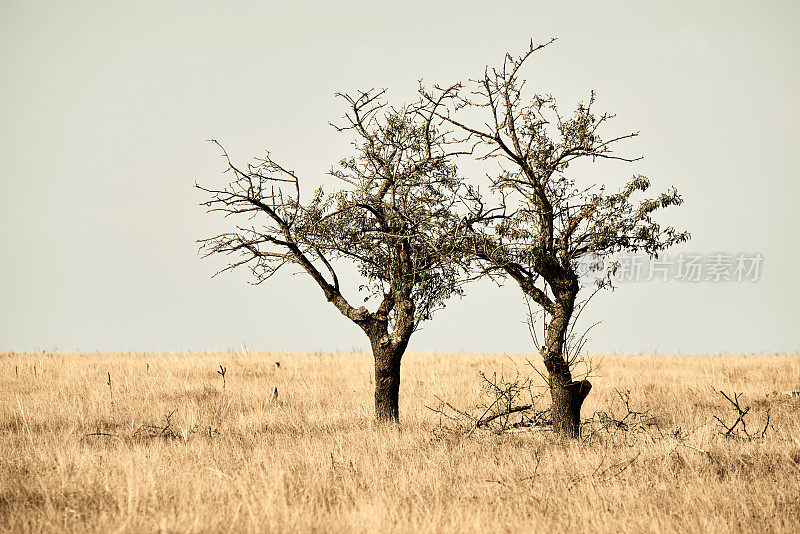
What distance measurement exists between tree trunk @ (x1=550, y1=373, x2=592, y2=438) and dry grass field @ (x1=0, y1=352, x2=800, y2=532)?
1.27 feet

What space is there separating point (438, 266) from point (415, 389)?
758 cm

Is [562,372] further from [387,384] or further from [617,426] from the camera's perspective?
[387,384]

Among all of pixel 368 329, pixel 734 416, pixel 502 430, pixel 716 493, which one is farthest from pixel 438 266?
pixel 734 416

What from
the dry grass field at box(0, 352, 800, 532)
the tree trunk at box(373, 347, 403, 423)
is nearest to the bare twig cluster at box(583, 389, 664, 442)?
the dry grass field at box(0, 352, 800, 532)

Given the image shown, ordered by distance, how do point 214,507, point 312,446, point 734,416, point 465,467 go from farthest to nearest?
point 734,416
point 312,446
point 465,467
point 214,507

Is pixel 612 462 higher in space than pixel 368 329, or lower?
lower

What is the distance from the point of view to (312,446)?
12445 mm

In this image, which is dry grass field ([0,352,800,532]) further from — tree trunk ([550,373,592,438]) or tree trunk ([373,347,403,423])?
tree trunk ([373,347,403,423])

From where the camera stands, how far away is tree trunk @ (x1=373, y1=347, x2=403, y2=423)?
15828mm

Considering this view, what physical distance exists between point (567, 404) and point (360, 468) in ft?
16.1

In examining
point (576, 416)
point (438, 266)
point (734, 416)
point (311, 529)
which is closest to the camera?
point (311, 529)

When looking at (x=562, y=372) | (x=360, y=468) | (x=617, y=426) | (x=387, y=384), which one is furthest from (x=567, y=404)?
(x=360, y=468)

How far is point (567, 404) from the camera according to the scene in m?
13.6

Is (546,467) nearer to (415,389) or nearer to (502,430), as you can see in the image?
(502,430)
